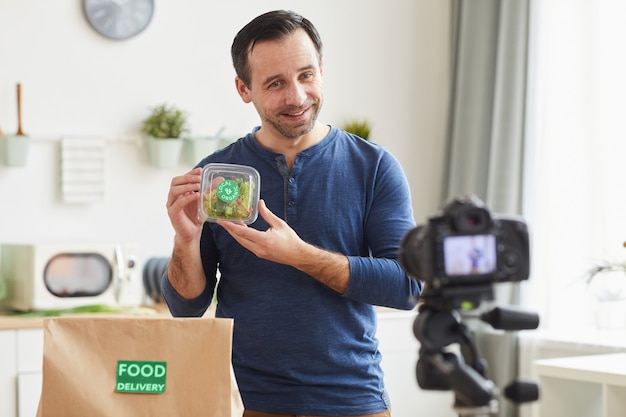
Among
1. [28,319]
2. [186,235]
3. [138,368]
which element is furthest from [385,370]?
[138,368]

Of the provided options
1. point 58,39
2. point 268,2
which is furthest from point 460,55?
point 58,39

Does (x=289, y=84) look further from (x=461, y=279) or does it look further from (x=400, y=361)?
(x=400, y=361)

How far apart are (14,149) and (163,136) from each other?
602 millimetres

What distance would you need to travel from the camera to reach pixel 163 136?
4.08 m

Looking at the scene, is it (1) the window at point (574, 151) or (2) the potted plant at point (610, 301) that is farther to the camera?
(1) the window at point (574, 151)

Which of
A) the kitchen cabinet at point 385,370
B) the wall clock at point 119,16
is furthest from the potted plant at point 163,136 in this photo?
the kitchen cabinet at point 385,370

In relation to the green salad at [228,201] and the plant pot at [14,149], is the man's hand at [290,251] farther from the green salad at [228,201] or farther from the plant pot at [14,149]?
the plant pot at [14,149]

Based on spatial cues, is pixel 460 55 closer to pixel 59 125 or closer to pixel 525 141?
pixel 525 141

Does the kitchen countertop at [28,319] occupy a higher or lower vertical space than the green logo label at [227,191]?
lower

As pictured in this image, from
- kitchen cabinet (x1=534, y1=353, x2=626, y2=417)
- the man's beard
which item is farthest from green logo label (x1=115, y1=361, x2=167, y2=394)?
kitchen cabinet (x1=534, y1=353, x2=626, y2=417)

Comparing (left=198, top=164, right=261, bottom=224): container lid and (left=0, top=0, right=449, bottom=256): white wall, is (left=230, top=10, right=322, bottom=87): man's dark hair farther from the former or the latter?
(left=0, top=0, right=449, bottom=256): white wall

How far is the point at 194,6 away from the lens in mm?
4258

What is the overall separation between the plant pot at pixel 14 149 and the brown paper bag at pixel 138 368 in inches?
94.2

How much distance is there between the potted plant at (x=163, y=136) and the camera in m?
4.07
